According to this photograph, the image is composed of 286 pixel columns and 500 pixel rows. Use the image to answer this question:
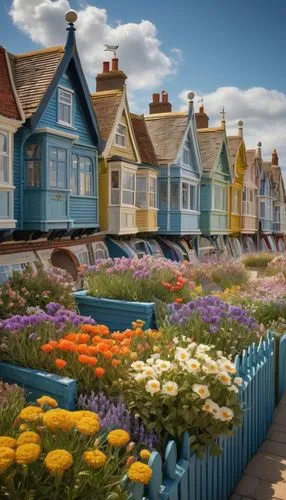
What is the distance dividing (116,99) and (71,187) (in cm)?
472

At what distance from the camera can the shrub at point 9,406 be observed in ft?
8.98

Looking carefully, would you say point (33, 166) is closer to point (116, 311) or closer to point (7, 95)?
point (7, 95)

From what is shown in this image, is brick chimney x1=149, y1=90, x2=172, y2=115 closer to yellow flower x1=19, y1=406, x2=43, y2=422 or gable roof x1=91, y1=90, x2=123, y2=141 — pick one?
gable roof x1=91, y1=90, x2=123, y2=141

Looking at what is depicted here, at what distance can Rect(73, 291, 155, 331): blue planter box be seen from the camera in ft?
21.8

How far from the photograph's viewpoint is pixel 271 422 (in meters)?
5.89

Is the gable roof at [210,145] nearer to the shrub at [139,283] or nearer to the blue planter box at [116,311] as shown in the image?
the shrub at [139,283]

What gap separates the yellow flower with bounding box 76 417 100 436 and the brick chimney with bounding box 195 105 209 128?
27787 millimetres

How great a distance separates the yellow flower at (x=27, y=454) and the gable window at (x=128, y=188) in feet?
51.4

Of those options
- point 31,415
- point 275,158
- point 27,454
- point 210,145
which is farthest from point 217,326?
point 275,158

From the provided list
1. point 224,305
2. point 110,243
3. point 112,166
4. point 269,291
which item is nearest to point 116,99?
point 112,166

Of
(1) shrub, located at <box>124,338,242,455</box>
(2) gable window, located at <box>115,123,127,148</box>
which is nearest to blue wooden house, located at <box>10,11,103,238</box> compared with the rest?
(2) gable window, located at <box>115,123,127,148</box>

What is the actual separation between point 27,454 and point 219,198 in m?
26.1

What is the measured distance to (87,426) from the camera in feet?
8.02

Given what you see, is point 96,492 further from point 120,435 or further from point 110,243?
point 110,243
